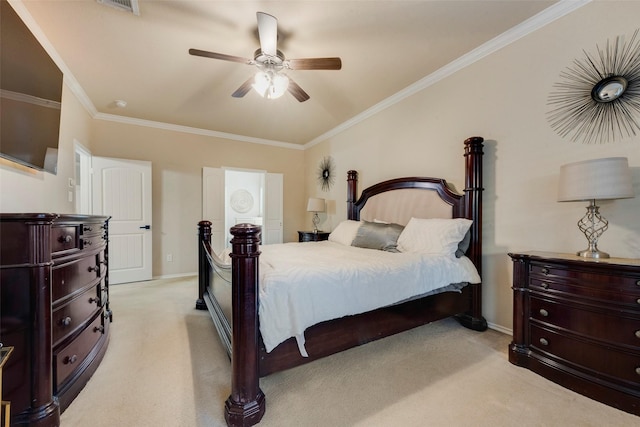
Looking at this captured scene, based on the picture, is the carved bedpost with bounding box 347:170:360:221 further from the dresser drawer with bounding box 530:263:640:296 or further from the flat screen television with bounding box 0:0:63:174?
the flat screen television with bounding box 0:0:63:174

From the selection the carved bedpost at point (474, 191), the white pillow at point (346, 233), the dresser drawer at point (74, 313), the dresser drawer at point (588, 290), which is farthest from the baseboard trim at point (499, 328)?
the dresser drawer at point (74, 313)

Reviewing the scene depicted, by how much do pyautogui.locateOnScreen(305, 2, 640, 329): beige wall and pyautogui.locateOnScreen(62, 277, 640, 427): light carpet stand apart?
80 centimetres

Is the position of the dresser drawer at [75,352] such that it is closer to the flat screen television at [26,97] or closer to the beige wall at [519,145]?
the flat screen television at [26,97]

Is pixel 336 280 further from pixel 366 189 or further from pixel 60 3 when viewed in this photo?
pixel 60 3

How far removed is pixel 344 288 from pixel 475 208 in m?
1.67

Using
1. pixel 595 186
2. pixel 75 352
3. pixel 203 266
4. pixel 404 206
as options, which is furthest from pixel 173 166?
pixel 595 186

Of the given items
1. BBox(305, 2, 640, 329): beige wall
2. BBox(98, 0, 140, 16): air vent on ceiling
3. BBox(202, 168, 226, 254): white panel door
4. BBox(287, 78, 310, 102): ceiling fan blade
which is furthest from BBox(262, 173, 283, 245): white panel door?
BBox(98, 0, 140, 16): air vent on ceiling

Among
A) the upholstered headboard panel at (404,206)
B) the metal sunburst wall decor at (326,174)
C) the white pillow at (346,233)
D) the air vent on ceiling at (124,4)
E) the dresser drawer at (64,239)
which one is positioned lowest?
the white pillow at (346,233)

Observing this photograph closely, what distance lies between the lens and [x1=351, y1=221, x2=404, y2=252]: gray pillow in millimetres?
2750

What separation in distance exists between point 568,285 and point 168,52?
3.77 m

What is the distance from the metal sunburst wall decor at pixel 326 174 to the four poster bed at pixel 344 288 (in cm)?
158

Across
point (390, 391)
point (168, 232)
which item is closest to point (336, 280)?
point (390, 391)

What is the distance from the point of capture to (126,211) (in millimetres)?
4035

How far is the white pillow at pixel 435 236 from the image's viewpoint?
238 centimetres
